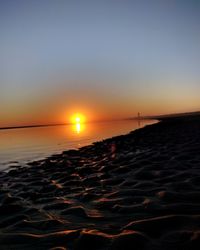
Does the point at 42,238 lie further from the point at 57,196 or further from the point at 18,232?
the point at 57,196

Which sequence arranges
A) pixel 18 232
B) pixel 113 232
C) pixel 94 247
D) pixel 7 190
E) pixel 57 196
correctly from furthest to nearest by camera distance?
pixel 7 190, pixel 57 196, pixel 18 232, pixel 113 232, pixel 94 247

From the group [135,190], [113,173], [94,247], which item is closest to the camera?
[94,247]

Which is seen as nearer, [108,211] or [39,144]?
[108,211]

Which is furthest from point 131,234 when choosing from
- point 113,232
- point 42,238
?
point 42,238

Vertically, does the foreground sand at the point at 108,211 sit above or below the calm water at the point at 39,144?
above

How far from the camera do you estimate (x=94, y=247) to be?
4285mm

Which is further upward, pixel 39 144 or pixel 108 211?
pixel 108 211

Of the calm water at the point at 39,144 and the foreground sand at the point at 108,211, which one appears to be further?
the calm water at the point at 39,144

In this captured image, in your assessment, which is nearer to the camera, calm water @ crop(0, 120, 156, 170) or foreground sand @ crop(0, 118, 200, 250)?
foreground sand @ crop(0, 118, 200, 250)

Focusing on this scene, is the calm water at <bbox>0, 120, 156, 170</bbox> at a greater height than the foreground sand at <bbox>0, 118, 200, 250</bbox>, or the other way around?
the foreground sand at <bbox>0, 118, 200, 250</bbox>

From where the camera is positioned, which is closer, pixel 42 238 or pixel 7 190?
pixel 42 238

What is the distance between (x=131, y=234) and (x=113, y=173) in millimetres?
6580

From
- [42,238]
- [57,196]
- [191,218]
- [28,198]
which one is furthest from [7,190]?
[191,218]

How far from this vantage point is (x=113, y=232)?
15.8ft
